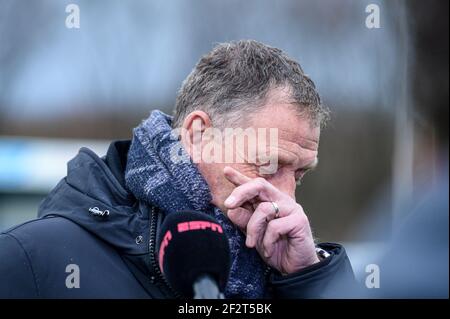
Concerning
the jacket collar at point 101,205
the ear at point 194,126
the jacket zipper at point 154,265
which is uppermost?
the ear at point 194,126

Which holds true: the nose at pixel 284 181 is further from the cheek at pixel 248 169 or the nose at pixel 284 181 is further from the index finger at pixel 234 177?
the index finger at pixel 234 177

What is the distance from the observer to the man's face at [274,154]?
219cm

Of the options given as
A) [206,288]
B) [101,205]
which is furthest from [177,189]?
[206,288]

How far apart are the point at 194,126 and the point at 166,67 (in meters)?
2.91

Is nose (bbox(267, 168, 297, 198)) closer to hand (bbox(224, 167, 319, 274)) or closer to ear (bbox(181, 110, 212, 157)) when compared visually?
hand (bbox(224, 167, 319, 274))

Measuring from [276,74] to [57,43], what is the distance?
110 inches

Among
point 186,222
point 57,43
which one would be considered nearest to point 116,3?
point 57,43

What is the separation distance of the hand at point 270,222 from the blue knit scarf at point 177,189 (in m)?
0.05

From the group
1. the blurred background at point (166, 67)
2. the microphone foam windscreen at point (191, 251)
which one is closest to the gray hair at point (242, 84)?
the microphone foam windscreen at point (191, 251)

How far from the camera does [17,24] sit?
471 centimetres

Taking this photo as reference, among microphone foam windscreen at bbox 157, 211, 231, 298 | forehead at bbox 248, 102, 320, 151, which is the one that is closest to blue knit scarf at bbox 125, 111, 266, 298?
forehead at bbox 248, 102, 320, 151

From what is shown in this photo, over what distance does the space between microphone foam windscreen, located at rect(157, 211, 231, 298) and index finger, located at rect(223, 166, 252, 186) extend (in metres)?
0.41

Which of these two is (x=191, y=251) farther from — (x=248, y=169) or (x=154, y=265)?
(x=248, y=169)
